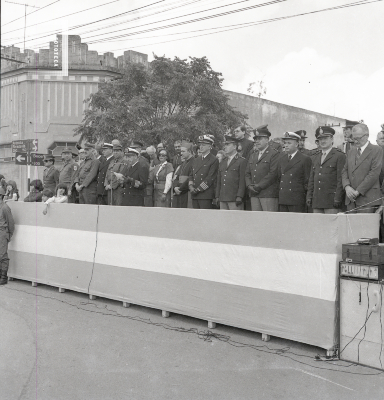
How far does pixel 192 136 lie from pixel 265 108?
47.4 ft

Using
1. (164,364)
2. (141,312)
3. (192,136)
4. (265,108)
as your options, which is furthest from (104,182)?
(265,108)

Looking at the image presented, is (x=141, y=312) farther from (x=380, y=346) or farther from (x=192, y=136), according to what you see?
Result: (x=192, y=136)

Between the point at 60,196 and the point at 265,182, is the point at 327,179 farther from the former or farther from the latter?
the point at 60,196

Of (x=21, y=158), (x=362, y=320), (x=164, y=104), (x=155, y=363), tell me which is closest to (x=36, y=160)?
(x=21, y=158)

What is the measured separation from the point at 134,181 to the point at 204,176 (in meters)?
1.63

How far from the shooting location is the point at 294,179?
8.39 metres

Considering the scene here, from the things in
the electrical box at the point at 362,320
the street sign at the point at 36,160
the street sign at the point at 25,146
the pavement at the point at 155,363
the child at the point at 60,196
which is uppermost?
the street sign at the point at 25,146

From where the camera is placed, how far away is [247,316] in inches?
262

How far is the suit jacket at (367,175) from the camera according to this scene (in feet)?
24.7

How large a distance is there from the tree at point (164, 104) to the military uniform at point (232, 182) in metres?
12.2

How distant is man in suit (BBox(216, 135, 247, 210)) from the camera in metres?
9.03

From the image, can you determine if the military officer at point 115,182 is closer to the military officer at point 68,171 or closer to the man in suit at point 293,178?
the military officer at point 68,171

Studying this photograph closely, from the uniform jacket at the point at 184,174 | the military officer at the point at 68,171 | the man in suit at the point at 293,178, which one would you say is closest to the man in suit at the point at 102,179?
the military officer at the point at 68,171

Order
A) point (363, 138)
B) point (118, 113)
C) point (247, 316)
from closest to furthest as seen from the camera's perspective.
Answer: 1. point (247, 316)
2. point (363, 138)
3. point (118, 113)
